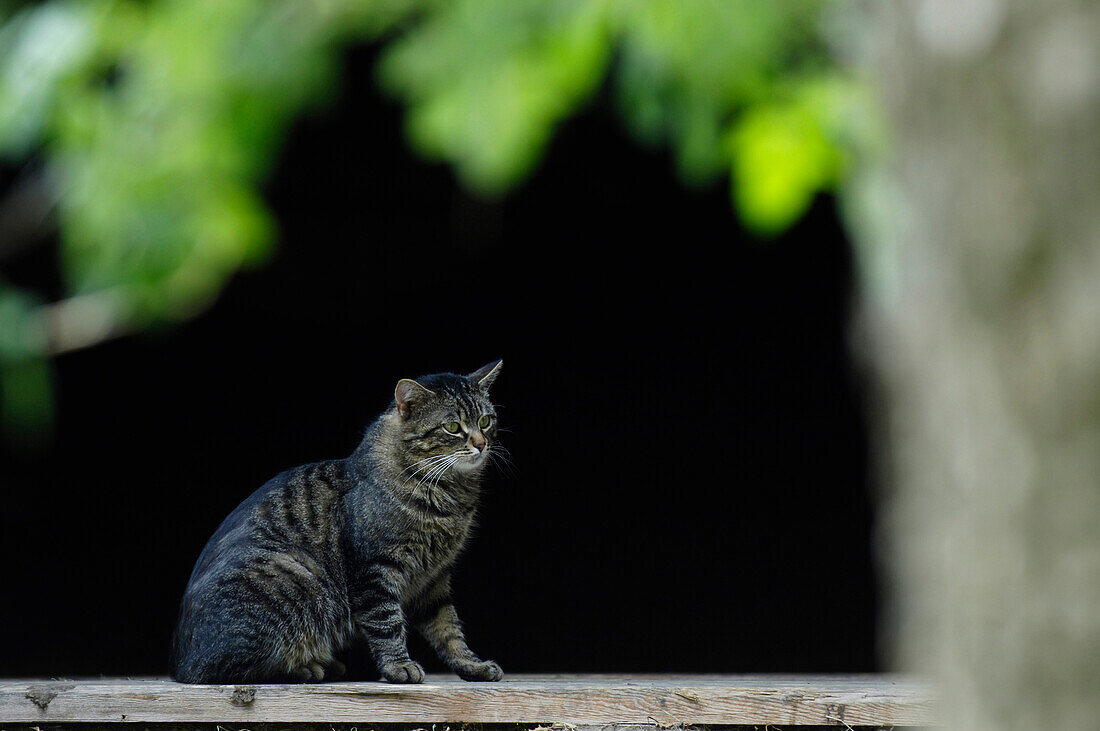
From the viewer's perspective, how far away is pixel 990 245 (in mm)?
686

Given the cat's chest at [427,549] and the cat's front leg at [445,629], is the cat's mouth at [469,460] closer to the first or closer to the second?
the cat's chest at [427,549]

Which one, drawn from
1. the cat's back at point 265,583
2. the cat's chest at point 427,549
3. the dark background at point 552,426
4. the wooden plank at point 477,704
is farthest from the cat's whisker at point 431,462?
the dark background at point 552,426

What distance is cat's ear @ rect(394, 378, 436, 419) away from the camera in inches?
135

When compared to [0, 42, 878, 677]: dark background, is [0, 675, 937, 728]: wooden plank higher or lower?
lower

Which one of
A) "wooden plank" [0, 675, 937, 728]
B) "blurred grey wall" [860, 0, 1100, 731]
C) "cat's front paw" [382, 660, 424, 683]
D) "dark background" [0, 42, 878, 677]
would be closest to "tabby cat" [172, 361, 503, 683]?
"cat's front paw" [382, 660, 424, 683]

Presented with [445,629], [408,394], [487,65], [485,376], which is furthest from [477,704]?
[487,65]

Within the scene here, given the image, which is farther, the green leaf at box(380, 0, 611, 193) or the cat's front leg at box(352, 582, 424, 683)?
the cat's front leg at box(352, 582, 424, 683)

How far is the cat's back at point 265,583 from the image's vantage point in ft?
9.95

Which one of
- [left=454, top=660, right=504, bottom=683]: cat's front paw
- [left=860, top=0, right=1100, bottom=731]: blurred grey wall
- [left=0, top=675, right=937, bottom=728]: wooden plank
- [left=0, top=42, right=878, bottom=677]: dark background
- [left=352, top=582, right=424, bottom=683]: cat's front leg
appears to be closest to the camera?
[left=860, top=0, right=1100, bottom=731]: blurred grey wall

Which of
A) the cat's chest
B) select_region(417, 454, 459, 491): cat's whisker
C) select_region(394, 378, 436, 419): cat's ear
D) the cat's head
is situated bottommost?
the cat's chest

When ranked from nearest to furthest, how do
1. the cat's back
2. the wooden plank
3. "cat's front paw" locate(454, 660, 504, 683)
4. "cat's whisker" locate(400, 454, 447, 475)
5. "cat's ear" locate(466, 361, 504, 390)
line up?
the wooden plank < the cat's back < "cat's front paw" locate(454, 660, 504, 683) < "cat's whisker" locate(400, 454, 447, 475) < "cat's ear" locate(466, 361, 504, 390)

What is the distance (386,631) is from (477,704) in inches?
18.8

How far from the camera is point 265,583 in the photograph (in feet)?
10.2

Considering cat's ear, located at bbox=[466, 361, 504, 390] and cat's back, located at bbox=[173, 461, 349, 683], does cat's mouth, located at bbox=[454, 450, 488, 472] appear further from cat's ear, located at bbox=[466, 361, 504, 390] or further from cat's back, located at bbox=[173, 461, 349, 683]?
cat's back, located at bbox=[173, 461, 349, 683]
